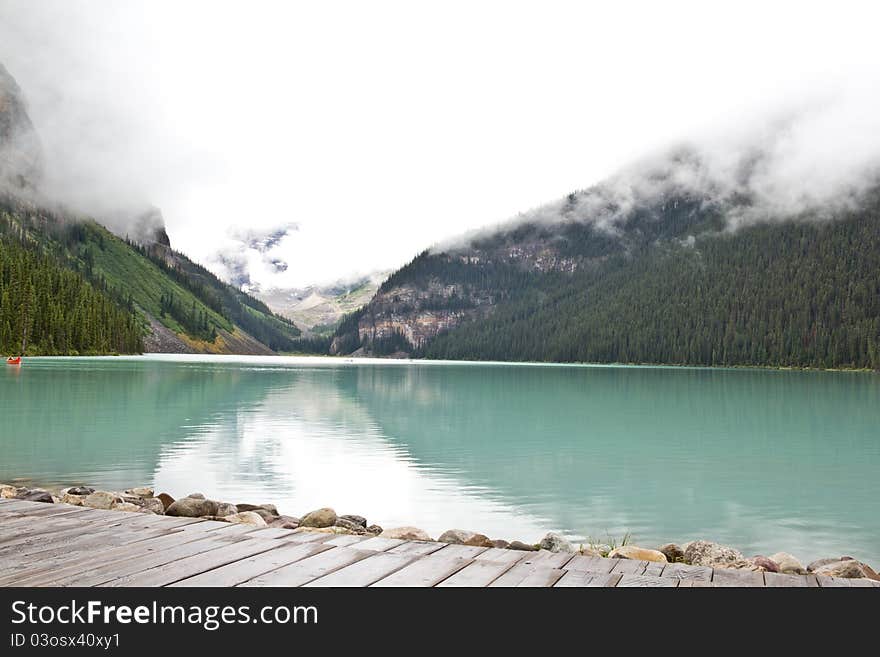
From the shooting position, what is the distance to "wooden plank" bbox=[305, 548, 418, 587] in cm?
612

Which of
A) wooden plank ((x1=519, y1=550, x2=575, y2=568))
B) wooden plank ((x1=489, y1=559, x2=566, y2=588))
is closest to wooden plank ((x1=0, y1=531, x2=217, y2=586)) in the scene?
wooden plank ((x1=489, y1=559, x2=566, y2=588))

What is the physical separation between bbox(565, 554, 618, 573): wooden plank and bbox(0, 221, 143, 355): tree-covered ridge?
139742mm

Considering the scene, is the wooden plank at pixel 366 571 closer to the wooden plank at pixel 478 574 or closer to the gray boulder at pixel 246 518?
the wooden plank at pixel 478 574

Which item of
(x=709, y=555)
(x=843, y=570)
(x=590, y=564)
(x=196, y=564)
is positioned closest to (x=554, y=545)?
(x=709, y=555)

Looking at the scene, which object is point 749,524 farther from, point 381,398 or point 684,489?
point 381,398

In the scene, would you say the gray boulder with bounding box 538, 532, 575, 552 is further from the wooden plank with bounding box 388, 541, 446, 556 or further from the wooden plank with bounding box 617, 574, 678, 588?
the wooden plank with bounding box 617, 574, 678, 588

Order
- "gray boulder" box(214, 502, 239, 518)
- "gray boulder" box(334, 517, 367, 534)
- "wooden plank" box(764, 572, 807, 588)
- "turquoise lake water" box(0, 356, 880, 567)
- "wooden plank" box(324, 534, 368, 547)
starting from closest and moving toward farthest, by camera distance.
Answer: "wooden plank" box(764, 572, 807, 588)
"wooden plank" box(324, 534, 368, 547)
"gray boulder" box(334, 517, 367, 534)
"gray boulder" box(214, 502, 239, 518)
"turquoise lake water" box(0, 356, 880, 567)

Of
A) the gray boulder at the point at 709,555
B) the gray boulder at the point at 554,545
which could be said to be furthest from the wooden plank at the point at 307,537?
the gray boulder at the point at 709,555

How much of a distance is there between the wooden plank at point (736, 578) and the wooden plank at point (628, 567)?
2.31 ft

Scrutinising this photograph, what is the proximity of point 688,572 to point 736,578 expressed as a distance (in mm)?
454

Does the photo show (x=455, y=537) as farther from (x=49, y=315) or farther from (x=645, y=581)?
(x=49, y=315)

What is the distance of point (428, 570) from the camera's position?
666 centimetres
